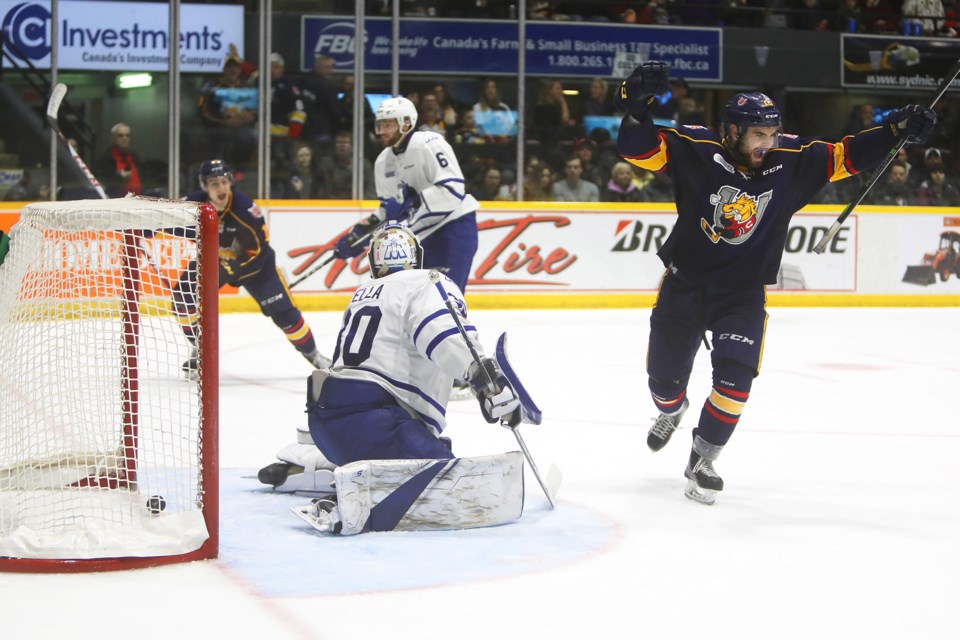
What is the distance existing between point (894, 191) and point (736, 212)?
24.0ft

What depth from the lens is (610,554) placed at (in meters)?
2.77

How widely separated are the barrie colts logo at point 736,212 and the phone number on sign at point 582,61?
22.6ft

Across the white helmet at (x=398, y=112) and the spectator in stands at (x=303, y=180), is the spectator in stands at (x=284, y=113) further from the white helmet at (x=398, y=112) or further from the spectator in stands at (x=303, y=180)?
the white helmet at (x=398, y=112)

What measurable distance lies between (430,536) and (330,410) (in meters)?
0.41

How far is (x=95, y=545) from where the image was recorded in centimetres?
260

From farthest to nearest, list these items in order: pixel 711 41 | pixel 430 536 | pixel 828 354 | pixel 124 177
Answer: pixel 711 41 < pixel 124 177 < pixel 828 354 < pixel 430 536

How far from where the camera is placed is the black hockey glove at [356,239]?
6074 millimetres

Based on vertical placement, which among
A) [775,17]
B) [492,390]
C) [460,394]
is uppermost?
[775,17]

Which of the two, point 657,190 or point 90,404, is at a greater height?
point 657,190

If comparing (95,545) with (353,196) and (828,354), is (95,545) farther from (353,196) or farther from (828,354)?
(353,196)

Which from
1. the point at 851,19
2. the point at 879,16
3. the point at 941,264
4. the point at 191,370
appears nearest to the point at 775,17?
the point at 851,19

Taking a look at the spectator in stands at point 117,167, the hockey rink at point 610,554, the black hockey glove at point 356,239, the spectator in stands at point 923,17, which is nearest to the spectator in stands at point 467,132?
the spectator in stands at point 117,167

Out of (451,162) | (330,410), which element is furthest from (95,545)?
(451,162)

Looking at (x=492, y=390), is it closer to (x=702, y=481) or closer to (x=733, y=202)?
(x=702, y=481)
